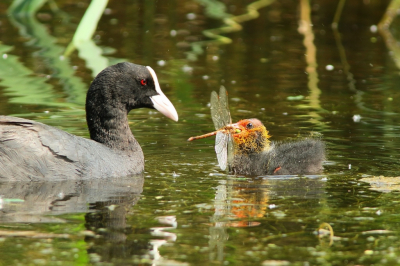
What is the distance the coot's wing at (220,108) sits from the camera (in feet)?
23.6

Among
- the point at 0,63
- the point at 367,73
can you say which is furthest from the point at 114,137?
the point at 367,73

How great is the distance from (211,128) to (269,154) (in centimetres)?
194

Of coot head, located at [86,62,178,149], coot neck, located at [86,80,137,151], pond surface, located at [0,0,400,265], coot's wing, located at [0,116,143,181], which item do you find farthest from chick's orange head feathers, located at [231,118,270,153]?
coot's wing, located at [0,116,143,181]

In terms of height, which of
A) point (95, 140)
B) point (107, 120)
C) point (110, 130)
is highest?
point (107, 120)

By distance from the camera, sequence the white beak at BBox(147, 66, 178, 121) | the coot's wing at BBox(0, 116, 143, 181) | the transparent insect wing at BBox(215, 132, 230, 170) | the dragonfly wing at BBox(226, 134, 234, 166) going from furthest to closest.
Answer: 1. the white beak at BBox(147, 66, 178, 121)
2. the dragonfly wing at BBox(226, 134, 234, 166)
3. the transparent insect wing at BBox(215, 132, 230, 170)
4. the coot's wing at BBox(0, 116, 143, 181)

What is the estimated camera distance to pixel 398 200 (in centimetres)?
610

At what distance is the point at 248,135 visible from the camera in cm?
742

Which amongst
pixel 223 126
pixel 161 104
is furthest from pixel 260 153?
pixel 161 104

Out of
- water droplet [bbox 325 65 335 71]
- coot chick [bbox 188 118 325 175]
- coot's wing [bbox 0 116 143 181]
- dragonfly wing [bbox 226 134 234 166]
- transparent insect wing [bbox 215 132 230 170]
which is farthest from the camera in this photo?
water droplet [bbox 325 65 335 71]

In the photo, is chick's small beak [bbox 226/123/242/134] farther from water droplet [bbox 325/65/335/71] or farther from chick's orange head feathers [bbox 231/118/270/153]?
water droplet [bbox 325/65/335/71]

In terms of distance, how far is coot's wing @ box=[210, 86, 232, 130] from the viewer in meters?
7.19

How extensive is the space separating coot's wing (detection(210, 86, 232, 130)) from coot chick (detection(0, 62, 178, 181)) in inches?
17.8

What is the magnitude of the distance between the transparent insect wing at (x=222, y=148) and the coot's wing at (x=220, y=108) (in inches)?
5.9

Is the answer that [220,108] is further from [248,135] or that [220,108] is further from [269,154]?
[269,154]
